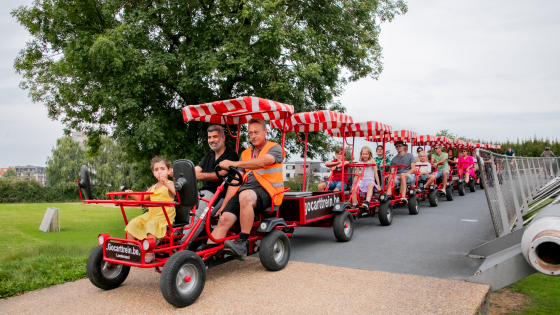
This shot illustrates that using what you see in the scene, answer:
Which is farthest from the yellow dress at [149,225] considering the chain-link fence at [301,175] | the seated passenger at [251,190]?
the chain-link fence at [301,175]

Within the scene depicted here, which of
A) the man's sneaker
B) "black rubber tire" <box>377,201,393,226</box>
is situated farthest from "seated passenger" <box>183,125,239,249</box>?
"black rubber tire" <box>377,201,393,226</box>

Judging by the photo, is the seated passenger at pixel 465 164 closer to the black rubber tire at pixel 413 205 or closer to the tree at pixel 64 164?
the black rubber tire at pixel 413 205

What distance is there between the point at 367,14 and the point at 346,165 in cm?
1098

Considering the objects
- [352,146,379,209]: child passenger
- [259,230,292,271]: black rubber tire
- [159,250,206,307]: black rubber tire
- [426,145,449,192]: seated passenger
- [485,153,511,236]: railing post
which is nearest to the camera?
[159,250,206,307]: black rubber tire

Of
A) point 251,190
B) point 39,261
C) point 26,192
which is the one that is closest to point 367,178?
point 251,190

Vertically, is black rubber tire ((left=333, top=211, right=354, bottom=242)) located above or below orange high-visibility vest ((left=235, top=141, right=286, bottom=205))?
below

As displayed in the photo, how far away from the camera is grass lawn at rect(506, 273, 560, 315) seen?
165 inches

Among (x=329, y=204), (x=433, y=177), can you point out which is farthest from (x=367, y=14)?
(x=329, y=204)

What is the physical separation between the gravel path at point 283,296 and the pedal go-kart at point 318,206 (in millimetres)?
1226

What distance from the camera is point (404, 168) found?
10.4m

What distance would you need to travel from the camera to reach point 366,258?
228 inches

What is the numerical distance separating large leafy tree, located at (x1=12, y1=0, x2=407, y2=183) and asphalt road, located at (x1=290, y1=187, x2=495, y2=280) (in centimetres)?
626

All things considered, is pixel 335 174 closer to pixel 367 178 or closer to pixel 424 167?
pixel 367 178

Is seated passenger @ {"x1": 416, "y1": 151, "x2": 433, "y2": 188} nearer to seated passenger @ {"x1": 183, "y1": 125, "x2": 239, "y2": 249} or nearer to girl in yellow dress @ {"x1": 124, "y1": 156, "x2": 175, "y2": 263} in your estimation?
seated passenger @ {"x1": 183, "y1": 125, "x2": 239, "y2": 249}
